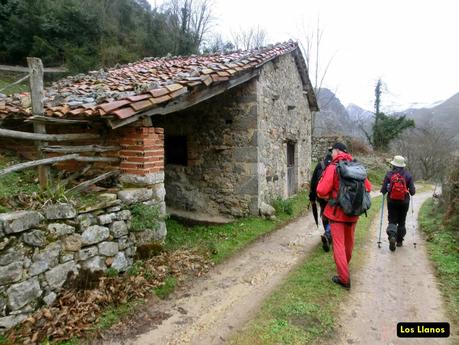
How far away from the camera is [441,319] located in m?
3.43

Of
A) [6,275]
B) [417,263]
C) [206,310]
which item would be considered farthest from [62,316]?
[417,263]

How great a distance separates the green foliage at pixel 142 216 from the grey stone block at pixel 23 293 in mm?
1392

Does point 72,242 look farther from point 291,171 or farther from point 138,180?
point 291,171

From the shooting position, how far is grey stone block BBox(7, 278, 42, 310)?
9.80 ft

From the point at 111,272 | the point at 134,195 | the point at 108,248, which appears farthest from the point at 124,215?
the point at 111,272

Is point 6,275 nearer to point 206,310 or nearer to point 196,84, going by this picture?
point 206,310

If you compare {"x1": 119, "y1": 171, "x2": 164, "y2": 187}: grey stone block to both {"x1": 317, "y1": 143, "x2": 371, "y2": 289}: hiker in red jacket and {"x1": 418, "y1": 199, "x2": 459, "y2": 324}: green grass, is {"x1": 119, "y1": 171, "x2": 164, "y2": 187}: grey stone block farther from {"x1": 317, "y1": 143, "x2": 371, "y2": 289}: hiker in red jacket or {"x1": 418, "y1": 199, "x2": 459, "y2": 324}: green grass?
{"x1": 418, "y1": 199, "x2": 459, "y2": 324}: green grass

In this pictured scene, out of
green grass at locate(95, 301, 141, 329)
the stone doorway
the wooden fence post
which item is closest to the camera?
green grass at locate(95, 301, 141, 329)

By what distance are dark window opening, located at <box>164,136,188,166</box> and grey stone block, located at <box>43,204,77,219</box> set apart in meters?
4.60

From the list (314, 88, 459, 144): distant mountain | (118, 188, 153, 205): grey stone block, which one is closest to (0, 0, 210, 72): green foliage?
(118, 188, 153, 205): grey stone block

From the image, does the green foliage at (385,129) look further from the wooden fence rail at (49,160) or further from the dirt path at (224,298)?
the wooden fence rail at (49,160)

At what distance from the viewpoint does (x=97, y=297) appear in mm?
3557

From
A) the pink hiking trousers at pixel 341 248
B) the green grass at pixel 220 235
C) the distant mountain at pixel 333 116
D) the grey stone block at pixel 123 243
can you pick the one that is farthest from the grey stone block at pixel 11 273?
the distant mountain at pixel 333 116

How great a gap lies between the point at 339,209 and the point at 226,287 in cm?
179
